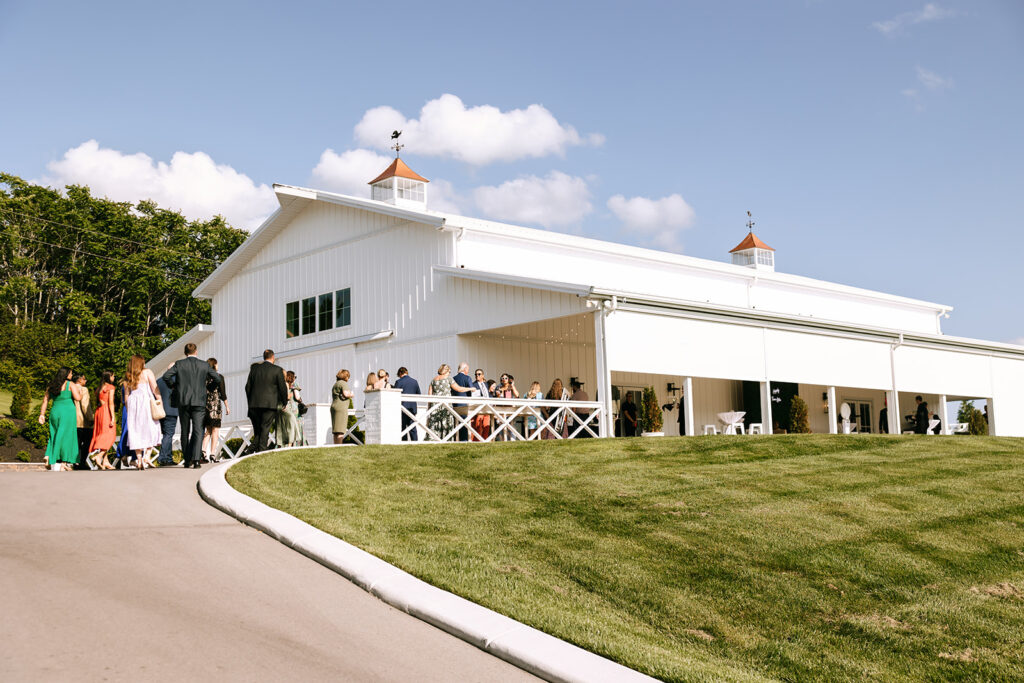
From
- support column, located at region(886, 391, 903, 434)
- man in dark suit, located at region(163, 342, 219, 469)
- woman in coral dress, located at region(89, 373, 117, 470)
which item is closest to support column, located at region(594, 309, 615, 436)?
man in dark suit, located at region(163, 342, 219, 469)

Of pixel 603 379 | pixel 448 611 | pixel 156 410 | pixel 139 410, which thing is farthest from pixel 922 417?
pixel 448 611

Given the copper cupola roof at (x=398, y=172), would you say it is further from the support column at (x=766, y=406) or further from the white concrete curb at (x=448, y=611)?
the white concrete curb at (x=448, y=611)

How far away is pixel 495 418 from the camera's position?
56.6 feet

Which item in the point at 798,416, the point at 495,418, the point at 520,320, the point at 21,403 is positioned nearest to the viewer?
the point at 495,418

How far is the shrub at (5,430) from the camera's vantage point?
82.1ft

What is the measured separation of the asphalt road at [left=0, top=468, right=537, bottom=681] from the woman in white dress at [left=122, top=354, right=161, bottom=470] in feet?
15.4

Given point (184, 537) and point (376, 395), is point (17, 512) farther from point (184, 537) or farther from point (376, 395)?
point (376, 395)

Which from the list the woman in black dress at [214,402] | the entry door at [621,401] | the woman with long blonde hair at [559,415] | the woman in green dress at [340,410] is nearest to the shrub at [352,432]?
the woman in green dress at [340,410]

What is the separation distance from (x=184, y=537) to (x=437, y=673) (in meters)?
3.41

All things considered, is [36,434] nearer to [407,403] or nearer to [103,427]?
[103,427]

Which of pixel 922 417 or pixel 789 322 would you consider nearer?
pixel 789 322

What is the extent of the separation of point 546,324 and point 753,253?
14015 mm

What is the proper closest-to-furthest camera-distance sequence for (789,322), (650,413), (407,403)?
(407,403) < (650,413) < (789,322)

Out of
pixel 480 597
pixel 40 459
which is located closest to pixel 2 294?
pixel 40 459
